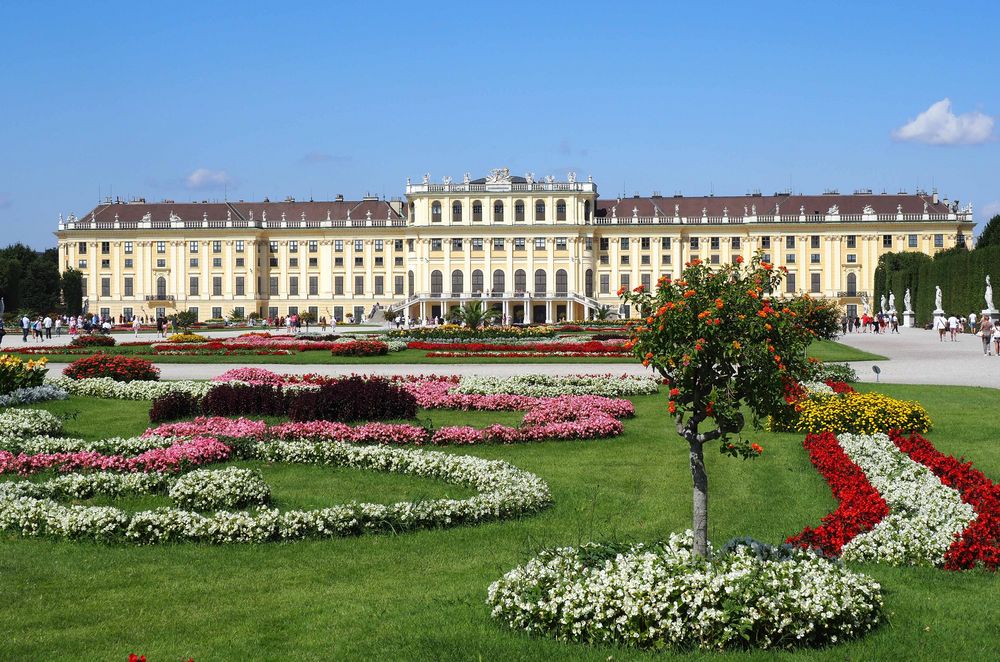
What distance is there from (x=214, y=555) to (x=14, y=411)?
7.36m

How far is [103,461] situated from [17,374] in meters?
7.40

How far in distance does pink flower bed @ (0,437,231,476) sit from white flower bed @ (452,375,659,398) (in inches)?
283

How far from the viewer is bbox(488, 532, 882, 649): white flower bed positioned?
5.21 metres

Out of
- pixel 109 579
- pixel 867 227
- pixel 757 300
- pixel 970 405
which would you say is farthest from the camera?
pixel 867 227

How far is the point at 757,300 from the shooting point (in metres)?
5.76

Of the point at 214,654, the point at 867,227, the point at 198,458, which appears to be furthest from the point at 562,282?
the point at 214,654

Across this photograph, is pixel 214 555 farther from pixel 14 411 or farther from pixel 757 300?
pixel 14 411

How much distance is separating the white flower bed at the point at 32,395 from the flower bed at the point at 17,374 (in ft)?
0.36

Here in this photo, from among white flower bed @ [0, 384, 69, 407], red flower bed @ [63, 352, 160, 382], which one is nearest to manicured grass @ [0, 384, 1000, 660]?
white flower bed @ [0, 384, 69, 407]

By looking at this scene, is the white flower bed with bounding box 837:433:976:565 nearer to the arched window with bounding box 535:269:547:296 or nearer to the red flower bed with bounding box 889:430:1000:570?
the red flower bed with bounding box 889:430:1000:570

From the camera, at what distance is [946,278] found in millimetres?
55031

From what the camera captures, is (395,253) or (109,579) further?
(395,253)

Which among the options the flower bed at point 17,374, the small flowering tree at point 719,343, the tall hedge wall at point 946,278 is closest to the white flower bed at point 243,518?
the small flowering tree at point 719,343

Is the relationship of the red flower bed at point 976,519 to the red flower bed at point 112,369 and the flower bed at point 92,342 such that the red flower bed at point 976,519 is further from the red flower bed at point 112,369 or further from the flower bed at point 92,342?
the flower bed at point 92,342
